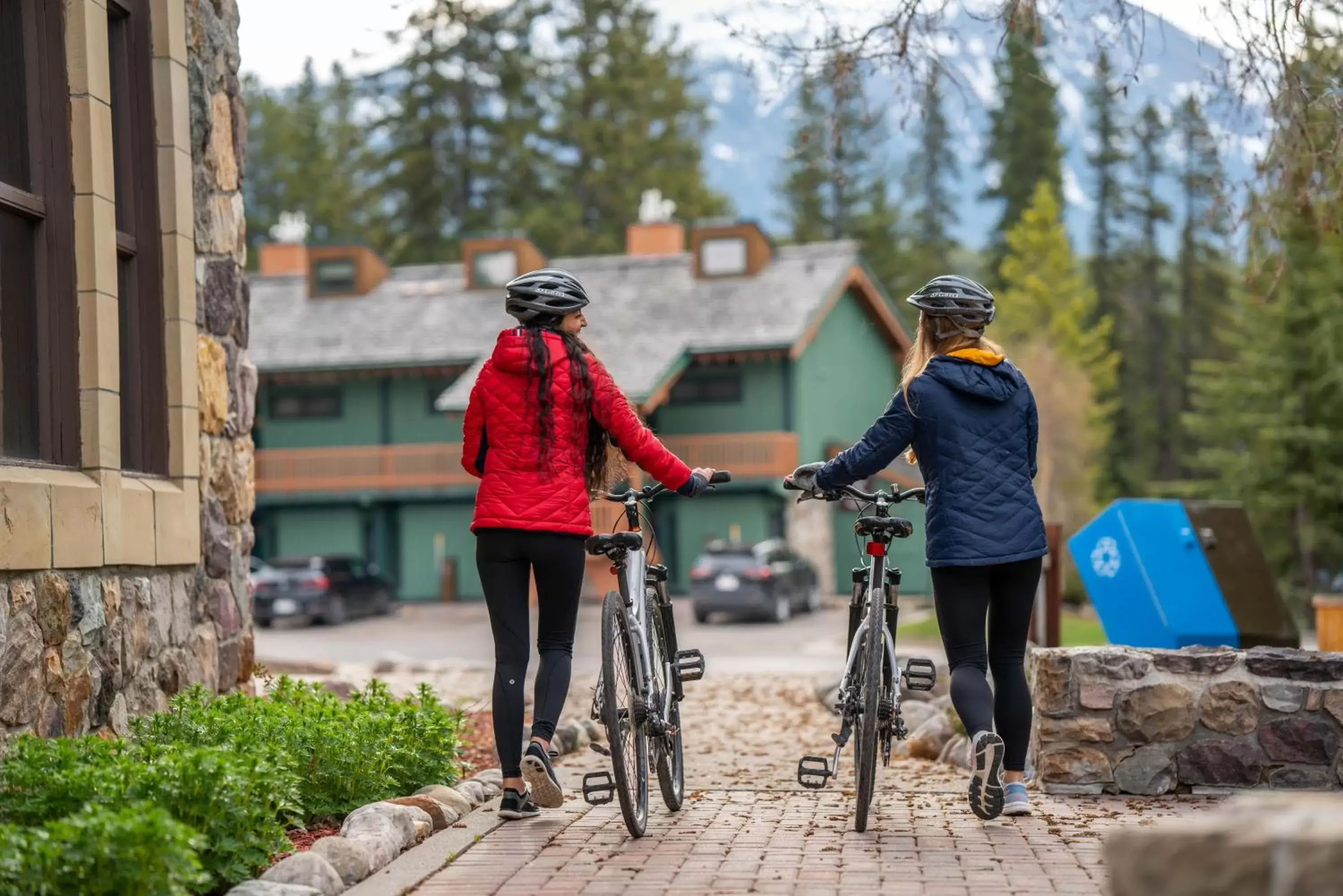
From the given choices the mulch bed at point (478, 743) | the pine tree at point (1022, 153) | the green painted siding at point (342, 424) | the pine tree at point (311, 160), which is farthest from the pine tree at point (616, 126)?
the mulch bed at point (478, 743)

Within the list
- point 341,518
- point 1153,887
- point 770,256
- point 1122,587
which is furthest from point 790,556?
point 1153,887

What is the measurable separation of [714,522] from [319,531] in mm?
9697

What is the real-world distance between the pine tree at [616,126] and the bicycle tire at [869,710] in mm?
47297

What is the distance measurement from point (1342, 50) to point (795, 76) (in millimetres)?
3232

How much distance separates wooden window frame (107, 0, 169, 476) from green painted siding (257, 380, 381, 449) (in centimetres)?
3378

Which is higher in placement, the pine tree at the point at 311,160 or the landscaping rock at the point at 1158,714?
the pine tree at the point at 311,160

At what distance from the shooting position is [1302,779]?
7172 millimetres

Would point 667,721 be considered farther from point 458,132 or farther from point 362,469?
point 458,132

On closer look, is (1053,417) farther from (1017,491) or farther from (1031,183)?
(1017,491)

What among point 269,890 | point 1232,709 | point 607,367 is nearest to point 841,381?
point 607,367

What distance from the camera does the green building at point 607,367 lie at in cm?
3794

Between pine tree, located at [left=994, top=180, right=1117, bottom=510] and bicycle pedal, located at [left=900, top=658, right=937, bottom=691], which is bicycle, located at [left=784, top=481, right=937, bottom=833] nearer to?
bicycle pedal, located at [left=900, top=658, right=937, bottom=691]

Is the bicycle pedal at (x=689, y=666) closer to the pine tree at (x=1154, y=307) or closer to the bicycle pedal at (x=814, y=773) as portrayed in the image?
the bicycle pedal at (x=814, y=773)

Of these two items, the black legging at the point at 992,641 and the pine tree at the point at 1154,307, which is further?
the pine tree at the point at 1154,307
